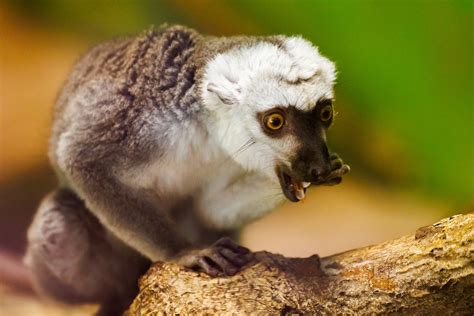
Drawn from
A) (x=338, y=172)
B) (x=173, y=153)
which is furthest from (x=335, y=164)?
(x=173, y=153)

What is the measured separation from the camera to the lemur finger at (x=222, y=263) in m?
2.55

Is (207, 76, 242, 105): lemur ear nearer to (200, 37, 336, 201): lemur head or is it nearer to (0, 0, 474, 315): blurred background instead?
(200, 37, 336, 201): lemur head

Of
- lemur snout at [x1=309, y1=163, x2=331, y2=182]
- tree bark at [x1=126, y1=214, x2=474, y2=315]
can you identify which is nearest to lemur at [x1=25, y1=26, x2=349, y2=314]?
lemur snout at [x1=309, y1=163, x2=331, y2=182]

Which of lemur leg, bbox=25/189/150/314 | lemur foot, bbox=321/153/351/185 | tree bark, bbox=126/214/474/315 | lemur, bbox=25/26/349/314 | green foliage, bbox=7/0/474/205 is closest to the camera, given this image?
tree bark, bbox=126/214/474/315

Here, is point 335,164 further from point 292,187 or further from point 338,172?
point 292,187

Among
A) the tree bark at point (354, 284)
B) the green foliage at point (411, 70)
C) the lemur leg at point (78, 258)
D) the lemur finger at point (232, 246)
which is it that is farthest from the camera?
the lemur leg at point (78, 258)

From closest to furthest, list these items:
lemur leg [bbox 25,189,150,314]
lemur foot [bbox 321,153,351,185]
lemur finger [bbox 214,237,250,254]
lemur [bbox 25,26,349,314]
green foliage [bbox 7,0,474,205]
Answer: lemur foot [bbox 321,153,351,185] < lemur [bbox 25,26,349,314] < lemur finger [bbox 214,237,250,254] < green foliage [bbox 7,0,474,205] < lemur leg [bbox 25,189,150,314]

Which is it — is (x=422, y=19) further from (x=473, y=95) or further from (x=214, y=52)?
(x=214, y=52)

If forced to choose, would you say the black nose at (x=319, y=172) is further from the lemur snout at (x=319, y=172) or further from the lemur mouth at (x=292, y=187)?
the lemur mouth at (x=292, y=187)

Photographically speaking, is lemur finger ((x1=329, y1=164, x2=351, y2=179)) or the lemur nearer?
lemur finger ((x1=329, y1=164, x2=351, y2=179))

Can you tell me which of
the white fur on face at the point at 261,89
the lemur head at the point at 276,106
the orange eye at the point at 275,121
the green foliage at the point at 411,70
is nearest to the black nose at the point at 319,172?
the lemur head at the point at 276,106

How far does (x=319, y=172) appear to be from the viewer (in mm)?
2373

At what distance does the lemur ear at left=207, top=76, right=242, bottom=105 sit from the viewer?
8.50 feet

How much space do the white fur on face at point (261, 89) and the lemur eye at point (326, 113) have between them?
55 mm
